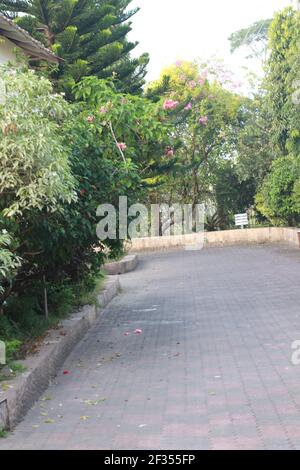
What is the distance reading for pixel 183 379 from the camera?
7.36m

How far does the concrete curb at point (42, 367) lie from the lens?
601 cm

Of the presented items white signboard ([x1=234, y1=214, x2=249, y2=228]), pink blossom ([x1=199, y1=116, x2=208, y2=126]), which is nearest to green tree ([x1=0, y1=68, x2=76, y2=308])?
pink blossom ([x1=199, y1=116, x2=208, y2=126])

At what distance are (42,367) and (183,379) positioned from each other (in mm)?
1339

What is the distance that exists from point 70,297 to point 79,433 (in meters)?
5.32

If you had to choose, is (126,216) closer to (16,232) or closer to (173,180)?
(16,232)

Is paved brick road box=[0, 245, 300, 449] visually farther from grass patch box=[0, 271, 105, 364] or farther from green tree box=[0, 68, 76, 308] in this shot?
green tree box=[0, 68, 76, 308]

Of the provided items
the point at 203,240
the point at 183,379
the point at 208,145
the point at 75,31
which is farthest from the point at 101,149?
the point at 208,145

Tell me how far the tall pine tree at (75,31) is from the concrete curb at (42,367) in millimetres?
8696

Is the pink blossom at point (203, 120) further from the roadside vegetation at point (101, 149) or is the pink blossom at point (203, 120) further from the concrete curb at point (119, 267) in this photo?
the concrete curb at point (119, 267)

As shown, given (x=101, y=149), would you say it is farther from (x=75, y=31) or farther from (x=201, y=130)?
(x=201, y=130)

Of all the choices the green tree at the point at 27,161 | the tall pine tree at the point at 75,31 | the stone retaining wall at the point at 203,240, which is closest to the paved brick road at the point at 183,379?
the green tree at the point at 27,161

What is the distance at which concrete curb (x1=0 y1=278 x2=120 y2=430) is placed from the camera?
601 centimetres

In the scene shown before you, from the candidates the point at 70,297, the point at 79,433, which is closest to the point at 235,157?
the point at 70,297
